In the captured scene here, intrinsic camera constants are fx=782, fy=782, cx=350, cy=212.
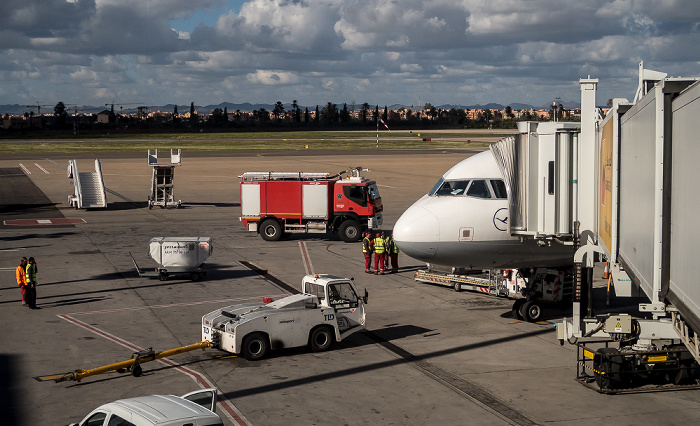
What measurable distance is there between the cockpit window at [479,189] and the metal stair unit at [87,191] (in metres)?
37.8

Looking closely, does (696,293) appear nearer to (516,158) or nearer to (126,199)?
(516,158)

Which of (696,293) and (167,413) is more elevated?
(696,293)

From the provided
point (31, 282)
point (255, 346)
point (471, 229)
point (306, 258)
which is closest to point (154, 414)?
point (255, 346)

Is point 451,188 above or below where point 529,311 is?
above

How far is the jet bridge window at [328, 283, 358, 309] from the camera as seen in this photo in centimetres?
2270

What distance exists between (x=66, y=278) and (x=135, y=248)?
7.65 metres

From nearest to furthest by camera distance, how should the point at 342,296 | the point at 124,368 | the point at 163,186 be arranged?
the point at 124,368
the point at 342,296
the point at 163,186

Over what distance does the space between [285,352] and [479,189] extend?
26.7ft

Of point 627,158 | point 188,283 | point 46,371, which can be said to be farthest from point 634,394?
point 188,283

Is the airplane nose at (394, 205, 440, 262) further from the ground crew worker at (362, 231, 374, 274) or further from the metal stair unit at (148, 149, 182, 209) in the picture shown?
the metal stair unit at (148, 149, 182, 209)

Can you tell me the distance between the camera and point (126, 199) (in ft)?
204

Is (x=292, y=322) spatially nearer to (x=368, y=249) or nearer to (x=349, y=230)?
(x=368, y=249)

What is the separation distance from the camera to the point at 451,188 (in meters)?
25.4

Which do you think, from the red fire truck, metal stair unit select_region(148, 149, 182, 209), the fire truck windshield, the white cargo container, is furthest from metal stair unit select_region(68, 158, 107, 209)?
A: the white cargo container
